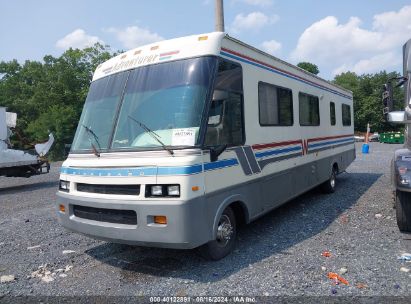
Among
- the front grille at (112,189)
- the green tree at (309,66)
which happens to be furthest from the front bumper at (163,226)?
the green tree at (309,66)

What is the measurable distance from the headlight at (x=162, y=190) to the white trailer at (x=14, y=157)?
32.6 feet

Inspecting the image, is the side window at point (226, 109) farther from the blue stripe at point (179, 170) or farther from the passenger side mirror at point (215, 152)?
the blue stripe at point (179, 170)

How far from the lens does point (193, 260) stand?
194 inches

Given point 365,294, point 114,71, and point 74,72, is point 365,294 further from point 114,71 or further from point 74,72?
point 74,72

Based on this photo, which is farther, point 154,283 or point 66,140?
point 66,140

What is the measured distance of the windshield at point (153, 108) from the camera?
436cm

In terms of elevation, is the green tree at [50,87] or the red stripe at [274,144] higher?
the green tree at [50,87]

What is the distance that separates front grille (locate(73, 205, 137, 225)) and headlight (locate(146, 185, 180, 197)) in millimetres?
324

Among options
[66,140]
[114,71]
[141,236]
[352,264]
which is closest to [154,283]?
[141,236]

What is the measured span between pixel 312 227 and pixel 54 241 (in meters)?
4.32

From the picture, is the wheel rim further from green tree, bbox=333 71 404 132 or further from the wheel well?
green tree, bbox=333 71 404 132

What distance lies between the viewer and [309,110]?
26.2ft

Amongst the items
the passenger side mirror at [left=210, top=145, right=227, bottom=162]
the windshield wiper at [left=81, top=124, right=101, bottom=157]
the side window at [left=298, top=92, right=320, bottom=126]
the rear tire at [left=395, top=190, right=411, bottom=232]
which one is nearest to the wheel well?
the passenger side mirror at [left=210, top=145, right=227, bottom=162]

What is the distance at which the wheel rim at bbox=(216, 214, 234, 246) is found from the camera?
480 centimetres
